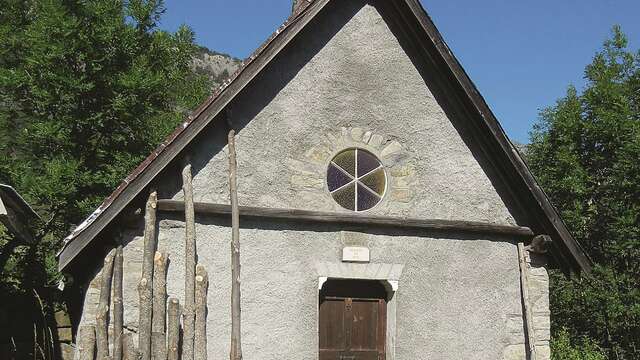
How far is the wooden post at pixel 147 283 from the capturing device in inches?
258

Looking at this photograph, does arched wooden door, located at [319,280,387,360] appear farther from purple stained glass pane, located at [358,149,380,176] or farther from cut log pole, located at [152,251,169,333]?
cut log pole, located at [152,251,169,333]

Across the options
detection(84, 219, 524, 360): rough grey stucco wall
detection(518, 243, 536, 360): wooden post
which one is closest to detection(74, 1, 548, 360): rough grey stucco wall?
detection(84, 219, 524, 360): rough grey stucco wall

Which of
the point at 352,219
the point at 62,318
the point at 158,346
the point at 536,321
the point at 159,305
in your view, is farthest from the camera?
the point at 62,318

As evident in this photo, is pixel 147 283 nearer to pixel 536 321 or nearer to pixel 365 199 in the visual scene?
pixel 365 199

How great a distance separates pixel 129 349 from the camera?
6.63 m

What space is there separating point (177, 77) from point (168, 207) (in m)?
8.99

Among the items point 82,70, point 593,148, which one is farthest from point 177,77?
point 593,148

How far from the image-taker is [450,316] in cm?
787

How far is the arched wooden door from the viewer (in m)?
7.73

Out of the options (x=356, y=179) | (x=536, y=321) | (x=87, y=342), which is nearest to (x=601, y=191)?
(x=536, y=321)

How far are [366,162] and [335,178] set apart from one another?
1.53ft

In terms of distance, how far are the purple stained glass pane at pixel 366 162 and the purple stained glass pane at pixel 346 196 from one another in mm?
229

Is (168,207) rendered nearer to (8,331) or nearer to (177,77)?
(8,331)

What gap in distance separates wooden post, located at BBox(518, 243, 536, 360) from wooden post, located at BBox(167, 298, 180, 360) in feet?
14.1
